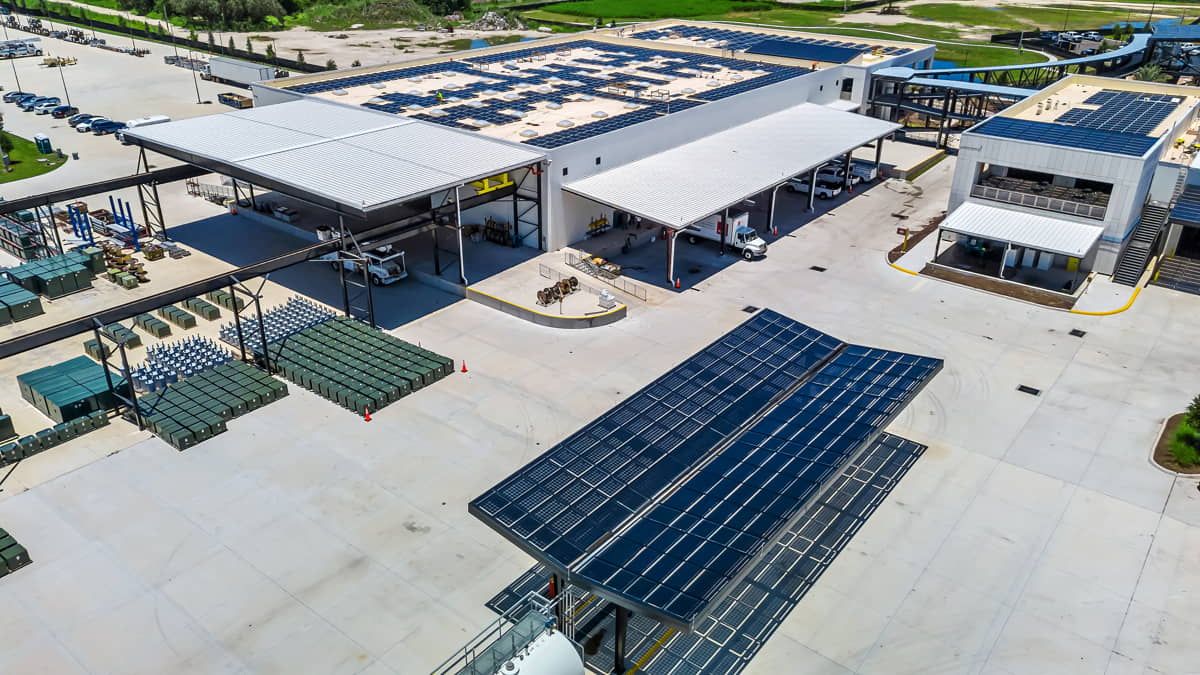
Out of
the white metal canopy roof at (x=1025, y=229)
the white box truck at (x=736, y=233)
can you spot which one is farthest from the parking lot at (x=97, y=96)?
the white metal canopy roof at (x=1025, y=229)

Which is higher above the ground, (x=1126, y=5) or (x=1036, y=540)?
(x=1126, y=5)

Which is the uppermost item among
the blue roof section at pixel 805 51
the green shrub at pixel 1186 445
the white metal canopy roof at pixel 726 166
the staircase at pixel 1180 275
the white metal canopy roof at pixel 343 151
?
the blue roof section at pixel 805 51

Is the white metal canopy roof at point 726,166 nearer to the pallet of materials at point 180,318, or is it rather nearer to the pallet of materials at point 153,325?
the pallet of materials at point 180,318

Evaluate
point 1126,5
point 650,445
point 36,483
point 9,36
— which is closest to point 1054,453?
point 650,445

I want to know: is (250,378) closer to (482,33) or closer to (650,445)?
(650,445)

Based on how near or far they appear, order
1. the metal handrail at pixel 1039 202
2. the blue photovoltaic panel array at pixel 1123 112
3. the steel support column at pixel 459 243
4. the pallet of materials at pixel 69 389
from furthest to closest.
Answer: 1. the blue photovoltaic panel array at pixel 1123 112
2. the metal handrail at pixel 1039 202
3. the steel support column at pixel 459 243
4. the pallet of materials at pixel 69 389
